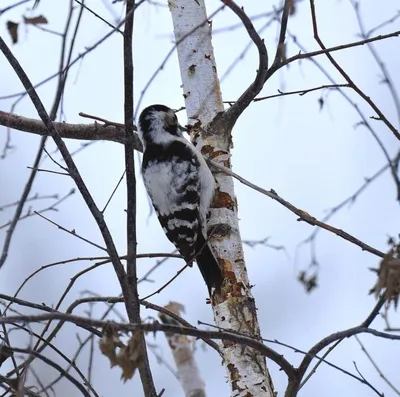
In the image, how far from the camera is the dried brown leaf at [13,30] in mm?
2547

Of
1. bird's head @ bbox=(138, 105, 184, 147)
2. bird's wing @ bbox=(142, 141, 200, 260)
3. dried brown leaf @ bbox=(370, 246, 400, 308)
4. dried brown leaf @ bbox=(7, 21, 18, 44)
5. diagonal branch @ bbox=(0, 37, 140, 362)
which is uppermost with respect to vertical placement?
bird's head @ bbox=(138, 105, 184, 147)

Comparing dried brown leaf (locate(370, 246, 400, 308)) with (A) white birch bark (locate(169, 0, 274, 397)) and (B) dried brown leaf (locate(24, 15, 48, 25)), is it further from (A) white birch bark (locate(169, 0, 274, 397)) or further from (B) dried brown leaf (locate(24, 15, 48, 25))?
(B) dried brown leaf (locate(24, 15, 48, 25))

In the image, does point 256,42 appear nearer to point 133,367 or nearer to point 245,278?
point 245,278

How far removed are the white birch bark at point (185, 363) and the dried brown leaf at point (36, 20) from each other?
2.44 meters

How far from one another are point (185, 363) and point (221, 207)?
155 cm

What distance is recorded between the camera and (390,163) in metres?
2.10

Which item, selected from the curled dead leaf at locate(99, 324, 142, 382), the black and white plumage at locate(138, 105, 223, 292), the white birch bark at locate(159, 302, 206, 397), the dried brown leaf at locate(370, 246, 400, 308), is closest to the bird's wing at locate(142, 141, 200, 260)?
the black and white plumage at locate(138, 105, 223, 292)

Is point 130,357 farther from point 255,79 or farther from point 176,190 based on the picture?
point 176,190

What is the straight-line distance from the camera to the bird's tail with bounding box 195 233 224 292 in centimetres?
341

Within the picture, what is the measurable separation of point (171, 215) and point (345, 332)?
205 cm

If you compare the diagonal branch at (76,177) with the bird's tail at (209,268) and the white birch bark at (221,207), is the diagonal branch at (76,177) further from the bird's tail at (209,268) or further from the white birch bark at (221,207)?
the bird's tail at (209,268)

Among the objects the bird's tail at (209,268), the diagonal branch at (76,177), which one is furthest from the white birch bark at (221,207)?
the diagonal branch at (76,177)

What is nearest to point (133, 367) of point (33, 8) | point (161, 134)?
point (33, 8)

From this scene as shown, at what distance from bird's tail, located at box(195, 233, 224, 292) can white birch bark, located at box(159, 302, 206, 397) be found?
121 cm
